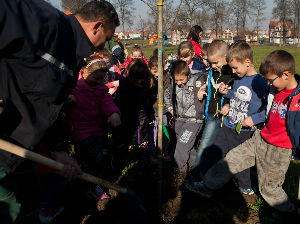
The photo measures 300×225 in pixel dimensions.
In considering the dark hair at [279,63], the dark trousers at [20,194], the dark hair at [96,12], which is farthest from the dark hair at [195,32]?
the dark trousers at [20,194]

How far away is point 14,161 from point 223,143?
2513 millimetres

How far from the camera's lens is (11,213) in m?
1.82

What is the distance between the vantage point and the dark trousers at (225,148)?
10.9 ft

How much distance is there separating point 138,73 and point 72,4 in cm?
1482

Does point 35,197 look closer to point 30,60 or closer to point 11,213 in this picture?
point 11,213

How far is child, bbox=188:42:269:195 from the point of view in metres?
3.05

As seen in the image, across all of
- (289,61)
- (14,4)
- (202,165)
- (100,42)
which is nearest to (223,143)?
(202,165)

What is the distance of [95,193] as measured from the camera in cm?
341

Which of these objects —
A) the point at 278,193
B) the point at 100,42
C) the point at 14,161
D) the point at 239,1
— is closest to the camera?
the point at 14,161

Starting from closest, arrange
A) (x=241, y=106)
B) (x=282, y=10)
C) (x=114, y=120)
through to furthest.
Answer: (x=241, y=106), (x=114, y=120), (x=282, y=10)

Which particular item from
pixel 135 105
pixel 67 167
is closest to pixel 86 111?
pixel 135 105

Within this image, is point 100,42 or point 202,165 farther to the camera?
point 202,165

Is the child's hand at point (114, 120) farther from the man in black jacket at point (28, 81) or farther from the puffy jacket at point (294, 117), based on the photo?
the puffy jacket at point (294, 117)

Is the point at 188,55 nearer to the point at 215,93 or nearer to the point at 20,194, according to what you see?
the point at 215,93
